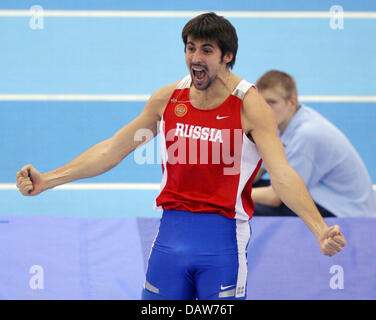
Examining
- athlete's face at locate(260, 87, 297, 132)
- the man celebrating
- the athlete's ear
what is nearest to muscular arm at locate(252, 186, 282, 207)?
athlete's face at locate(260, 87, 297, 132)

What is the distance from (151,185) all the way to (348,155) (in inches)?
77.5

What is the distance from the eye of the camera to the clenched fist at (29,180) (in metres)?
2.62

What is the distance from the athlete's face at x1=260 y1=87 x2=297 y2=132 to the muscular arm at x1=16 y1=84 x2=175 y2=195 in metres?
1.53

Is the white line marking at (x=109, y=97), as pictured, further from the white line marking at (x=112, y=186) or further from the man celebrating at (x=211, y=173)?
the man celebrating at (x=211, y=173)

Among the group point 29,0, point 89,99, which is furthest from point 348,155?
point 29,0

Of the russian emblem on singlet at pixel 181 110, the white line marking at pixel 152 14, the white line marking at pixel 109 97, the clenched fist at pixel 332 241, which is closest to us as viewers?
the clenched fist at pixel 332 241

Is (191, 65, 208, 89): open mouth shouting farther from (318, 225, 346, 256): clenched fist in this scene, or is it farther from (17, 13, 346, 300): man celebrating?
(318, 225, 346, 256): clenched fist

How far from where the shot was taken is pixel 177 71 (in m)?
6.16

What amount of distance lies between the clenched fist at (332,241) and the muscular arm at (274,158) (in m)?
0.13

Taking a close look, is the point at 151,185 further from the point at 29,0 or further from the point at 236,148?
the point at 236,148

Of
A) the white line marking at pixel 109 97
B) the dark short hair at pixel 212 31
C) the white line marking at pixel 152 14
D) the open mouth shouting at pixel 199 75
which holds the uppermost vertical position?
the white line marking at pixel 152 14

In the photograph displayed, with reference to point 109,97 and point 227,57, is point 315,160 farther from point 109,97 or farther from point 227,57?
point 109,97

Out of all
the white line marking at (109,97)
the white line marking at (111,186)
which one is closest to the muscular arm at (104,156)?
the white line marking at (111,186)

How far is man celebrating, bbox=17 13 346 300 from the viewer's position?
2.46 metres
